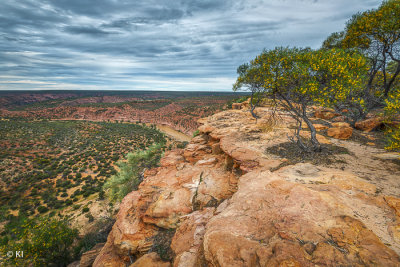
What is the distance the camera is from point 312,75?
28.9 feet

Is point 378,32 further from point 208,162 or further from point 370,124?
point 208,162

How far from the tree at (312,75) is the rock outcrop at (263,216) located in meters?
3.16

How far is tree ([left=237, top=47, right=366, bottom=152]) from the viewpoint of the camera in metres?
7.93

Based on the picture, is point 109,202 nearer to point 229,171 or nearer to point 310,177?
point 229,171

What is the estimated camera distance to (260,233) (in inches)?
162

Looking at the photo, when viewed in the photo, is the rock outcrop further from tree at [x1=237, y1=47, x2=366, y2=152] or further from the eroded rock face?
tree at [x1=237, y1=47, x2=366, y2=152]

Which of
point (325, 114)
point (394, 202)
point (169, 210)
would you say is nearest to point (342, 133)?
point (394, 202)

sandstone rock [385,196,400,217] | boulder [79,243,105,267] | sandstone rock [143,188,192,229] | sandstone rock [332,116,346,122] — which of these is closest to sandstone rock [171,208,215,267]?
sandstone rock [143,188,192,229]

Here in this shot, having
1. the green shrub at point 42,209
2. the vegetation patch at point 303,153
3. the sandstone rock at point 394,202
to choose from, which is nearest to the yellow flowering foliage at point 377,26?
the vegetation patch at point 303,153

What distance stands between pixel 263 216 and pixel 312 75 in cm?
835

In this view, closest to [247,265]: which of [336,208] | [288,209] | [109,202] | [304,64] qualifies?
[288,209]

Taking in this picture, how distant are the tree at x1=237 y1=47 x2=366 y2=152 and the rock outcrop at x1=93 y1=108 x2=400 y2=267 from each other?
3160 millimetres

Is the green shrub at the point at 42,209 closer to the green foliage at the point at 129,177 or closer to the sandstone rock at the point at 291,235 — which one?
the green foliage at the point at 129,177

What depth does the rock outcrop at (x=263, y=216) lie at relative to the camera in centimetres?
342
